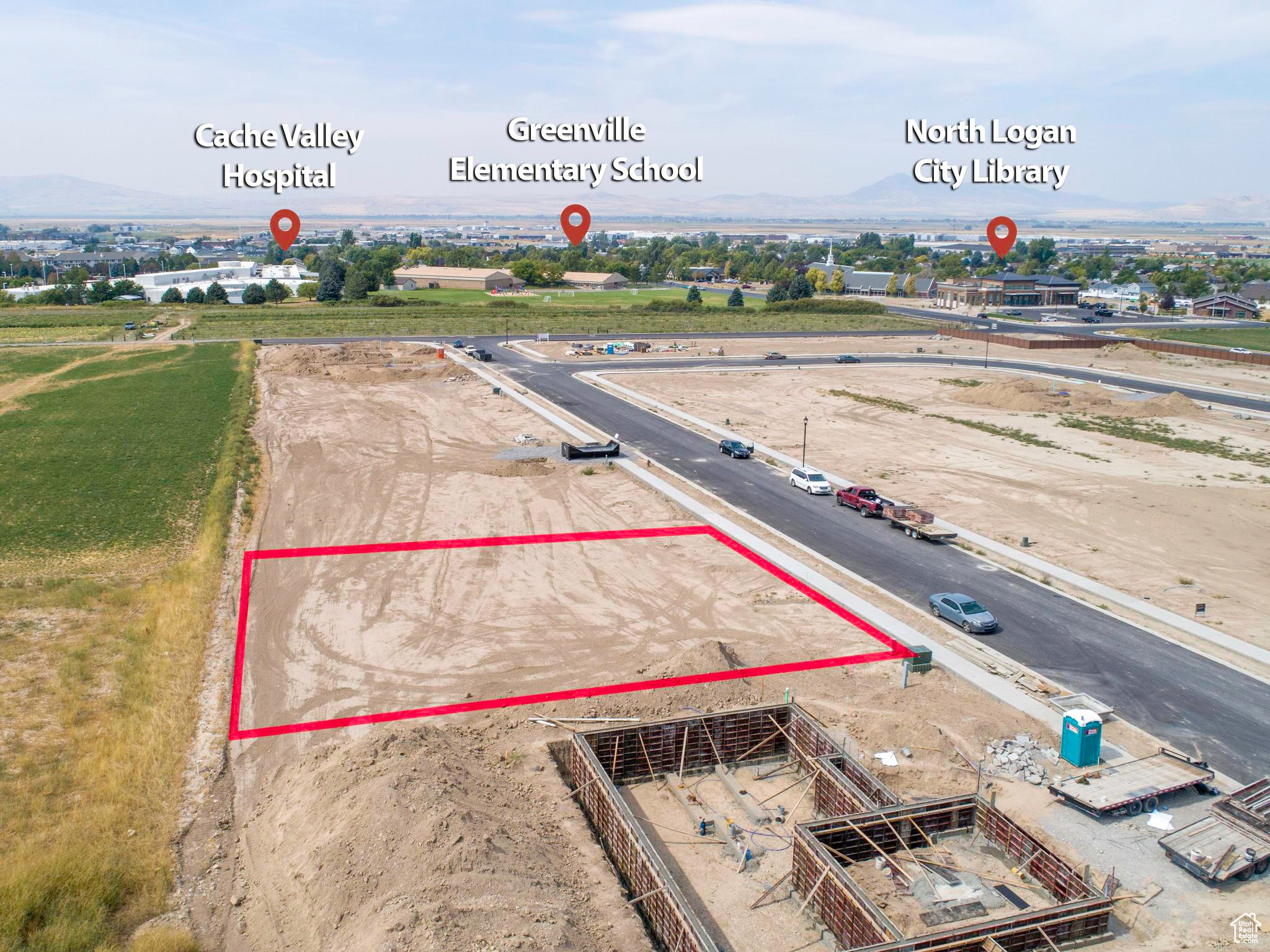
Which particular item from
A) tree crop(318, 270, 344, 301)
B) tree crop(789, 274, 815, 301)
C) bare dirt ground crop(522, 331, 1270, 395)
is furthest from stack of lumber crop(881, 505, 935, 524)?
tree crop(318, 270, 344, 301)

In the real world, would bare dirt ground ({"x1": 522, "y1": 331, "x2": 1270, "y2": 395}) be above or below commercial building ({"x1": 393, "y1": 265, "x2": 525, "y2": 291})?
below

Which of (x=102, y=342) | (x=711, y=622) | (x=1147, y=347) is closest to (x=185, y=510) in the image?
(x=711, y=622)

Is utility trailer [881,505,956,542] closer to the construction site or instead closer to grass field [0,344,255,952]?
the construction site

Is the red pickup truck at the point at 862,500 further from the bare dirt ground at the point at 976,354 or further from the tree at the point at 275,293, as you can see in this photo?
the tree at the point at 275,293

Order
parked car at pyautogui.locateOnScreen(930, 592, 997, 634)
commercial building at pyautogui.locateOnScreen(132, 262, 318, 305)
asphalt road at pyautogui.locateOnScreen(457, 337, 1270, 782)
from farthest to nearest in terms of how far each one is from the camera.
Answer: commercial building at pyautogui.locateOnScreen(132, 262, 318, 305) → parked car at pyautogui.locateOnScreen(930, 592, 997, 634) → asphalt road at pyautogui.locateOnScreen(457, 337, 1270, 782)

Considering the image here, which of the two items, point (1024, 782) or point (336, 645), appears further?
point (336, 645)

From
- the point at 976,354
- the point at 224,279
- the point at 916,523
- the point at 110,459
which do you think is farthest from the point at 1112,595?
the point at 224,279

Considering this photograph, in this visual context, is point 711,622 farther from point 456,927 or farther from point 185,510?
point 185,510
